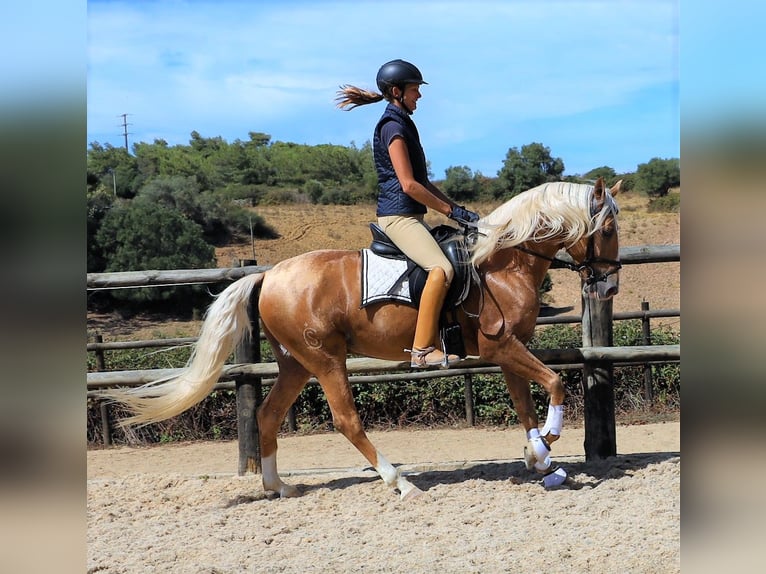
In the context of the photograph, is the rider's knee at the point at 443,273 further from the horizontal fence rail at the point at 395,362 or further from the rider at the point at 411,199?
the horizontal fence rail at the point at 395,362

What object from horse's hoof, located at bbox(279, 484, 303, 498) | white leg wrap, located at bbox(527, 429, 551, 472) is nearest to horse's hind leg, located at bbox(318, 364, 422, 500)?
horse's hoof, located at bbox(279, 484, 303, 498)

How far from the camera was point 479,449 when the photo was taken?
8234mm

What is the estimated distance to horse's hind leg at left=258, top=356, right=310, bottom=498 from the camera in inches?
205

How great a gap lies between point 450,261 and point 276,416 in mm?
1672

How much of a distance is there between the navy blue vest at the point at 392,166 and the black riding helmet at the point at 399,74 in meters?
0.15

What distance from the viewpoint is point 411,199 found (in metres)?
4.86

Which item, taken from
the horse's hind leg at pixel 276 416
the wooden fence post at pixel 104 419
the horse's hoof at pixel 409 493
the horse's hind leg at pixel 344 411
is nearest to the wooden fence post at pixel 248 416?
the horse's hind leg at pixel 276 416

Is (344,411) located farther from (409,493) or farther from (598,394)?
(598,394)

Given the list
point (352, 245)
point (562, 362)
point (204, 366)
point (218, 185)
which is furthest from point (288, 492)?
point (218, 185)

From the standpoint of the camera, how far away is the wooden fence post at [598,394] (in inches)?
219

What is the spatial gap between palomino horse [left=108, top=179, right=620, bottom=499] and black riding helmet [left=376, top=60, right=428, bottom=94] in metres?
1.06
